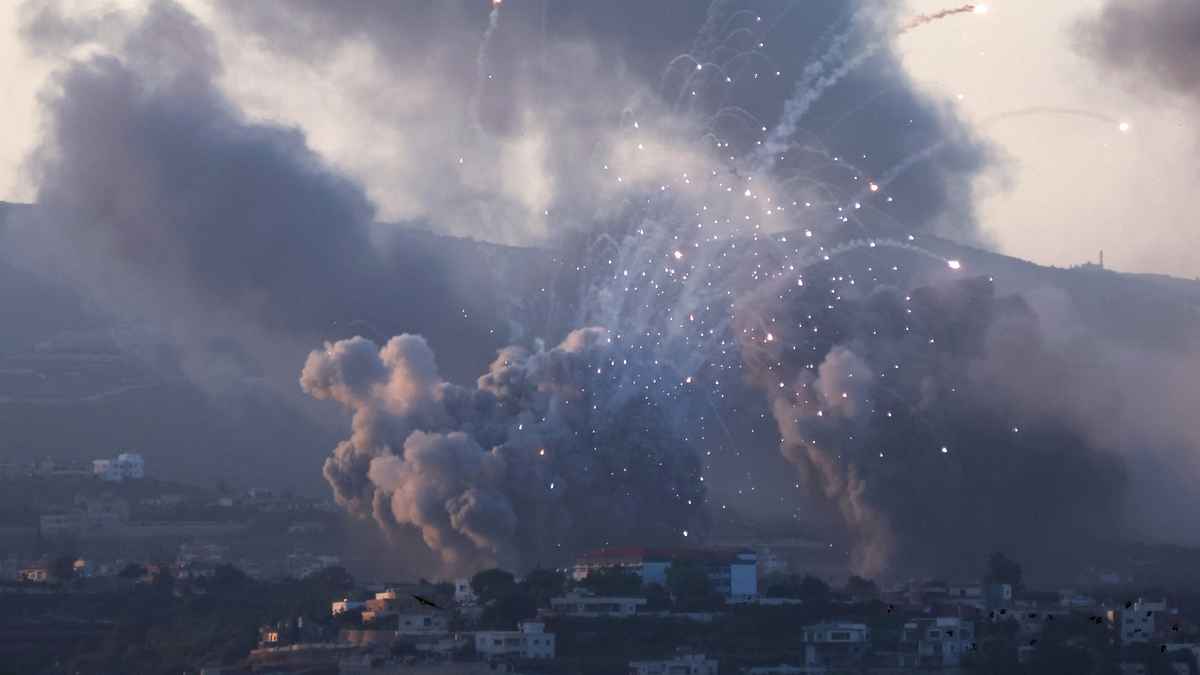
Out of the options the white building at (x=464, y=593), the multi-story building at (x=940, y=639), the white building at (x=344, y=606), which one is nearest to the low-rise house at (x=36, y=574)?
the white building at (x=344, y=606)

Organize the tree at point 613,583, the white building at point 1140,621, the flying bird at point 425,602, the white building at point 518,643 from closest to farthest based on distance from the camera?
the white building at point 518,643 → the flying bird at point 425,602 → the white building at point 1140,621 → the tree at point 613,583

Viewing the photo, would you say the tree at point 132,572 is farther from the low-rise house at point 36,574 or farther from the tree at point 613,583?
the tree at point 613,583

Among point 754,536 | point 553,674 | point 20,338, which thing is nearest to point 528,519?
point 754,536

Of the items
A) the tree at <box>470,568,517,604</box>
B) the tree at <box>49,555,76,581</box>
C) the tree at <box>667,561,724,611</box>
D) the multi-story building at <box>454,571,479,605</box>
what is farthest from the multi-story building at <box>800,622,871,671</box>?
the tree at <box>49,555,76,581</box>

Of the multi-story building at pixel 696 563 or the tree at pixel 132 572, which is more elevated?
the tree at pixel 132 572

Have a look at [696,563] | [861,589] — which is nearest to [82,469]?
[696,563]

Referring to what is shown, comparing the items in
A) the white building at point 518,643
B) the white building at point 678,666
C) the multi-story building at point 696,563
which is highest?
the multi-story building at point 696,563

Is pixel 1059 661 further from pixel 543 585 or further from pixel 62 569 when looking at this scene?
pixel 62 569
